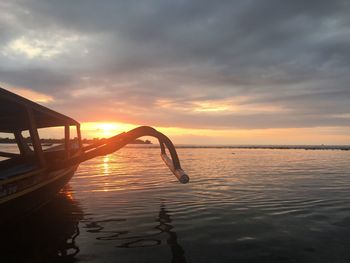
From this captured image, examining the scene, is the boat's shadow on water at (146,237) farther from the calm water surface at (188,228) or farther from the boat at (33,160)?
the boat at (33,160)

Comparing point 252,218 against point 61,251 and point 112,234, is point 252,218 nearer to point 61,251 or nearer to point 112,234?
point 112,234

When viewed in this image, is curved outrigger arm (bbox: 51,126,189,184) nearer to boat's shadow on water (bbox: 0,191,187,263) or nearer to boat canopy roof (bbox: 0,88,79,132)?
boat's shadow on water (bbox: 0,191,187,263)

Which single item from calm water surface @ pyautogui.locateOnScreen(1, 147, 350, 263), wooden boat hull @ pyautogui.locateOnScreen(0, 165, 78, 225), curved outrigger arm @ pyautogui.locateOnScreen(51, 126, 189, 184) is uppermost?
curved outrigger arm @ pyautogui.locateOnScreen(51, 126, 189, 184)

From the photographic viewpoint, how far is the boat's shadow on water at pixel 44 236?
779cm

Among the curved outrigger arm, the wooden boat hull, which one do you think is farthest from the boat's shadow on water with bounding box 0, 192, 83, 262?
the curved outrigger arm

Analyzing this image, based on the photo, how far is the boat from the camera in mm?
9438

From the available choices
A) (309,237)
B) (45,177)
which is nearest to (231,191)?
(309,237)

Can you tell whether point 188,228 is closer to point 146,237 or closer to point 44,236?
point 146,237

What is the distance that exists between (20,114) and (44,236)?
20.5 ft

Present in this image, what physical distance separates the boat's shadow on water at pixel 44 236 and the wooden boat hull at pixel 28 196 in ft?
1.40

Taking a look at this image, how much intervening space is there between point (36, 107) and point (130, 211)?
16.6ft

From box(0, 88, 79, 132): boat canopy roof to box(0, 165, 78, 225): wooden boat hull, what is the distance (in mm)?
2192

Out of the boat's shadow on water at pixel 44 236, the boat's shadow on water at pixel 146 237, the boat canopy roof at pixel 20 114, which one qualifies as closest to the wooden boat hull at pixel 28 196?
the boat's shadow on water at pixel 44 236

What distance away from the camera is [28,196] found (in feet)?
34.3
